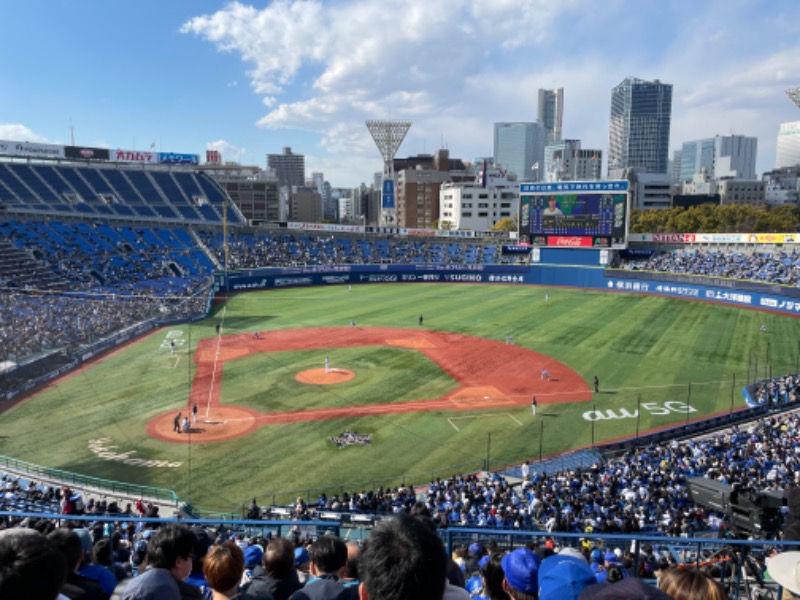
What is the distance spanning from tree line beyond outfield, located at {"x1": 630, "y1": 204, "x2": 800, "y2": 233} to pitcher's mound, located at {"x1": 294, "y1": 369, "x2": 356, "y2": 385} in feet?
295

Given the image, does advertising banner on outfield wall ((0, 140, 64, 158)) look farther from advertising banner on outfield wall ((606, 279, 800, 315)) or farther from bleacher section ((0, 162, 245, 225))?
advertising banner on outfield wall ((606, 279, 800, 315))

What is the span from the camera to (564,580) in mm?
3967

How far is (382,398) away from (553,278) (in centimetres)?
4805

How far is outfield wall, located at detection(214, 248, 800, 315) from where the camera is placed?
183ft

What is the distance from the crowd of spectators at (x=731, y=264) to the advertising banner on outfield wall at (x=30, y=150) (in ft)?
245

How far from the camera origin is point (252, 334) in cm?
4466

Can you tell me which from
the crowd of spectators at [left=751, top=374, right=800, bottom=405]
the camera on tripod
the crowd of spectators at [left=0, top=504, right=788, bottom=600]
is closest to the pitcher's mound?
the crowd of spectators at [left=751, top=374, right=800, bottom=405]

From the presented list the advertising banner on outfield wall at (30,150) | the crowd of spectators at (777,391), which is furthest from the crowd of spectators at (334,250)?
the crowd of spectators at (777,391)

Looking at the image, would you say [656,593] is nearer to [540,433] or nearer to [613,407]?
[540,433]

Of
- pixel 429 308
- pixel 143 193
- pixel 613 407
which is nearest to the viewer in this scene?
pixel 613 407

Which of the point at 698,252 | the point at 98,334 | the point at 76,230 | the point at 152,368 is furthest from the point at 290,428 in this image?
the point at 698,252

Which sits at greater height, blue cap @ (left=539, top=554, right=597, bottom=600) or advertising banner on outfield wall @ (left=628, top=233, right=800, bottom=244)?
advertising banner on outfield wall @ (left=628, top=233, right=800, bottom=244)

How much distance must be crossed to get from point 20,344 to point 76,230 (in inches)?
1376

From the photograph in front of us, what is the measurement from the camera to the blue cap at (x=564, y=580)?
3918mm
